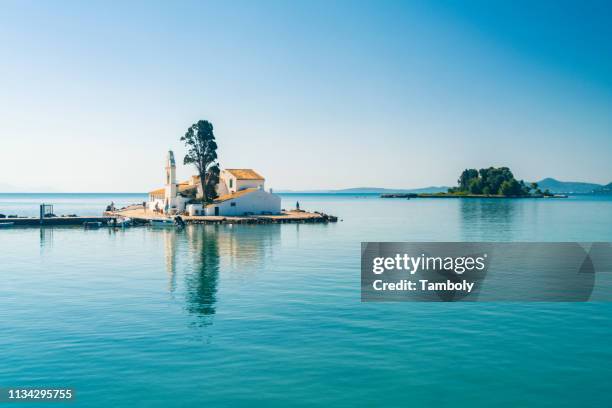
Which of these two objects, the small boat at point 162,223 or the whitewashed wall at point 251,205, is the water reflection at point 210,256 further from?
the whitewashed wall at point 251,205

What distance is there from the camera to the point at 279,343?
805 inches

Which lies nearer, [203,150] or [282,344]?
[282,344]

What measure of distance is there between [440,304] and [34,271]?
98.3 ft

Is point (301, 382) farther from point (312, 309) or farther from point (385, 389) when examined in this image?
point (312, 309)

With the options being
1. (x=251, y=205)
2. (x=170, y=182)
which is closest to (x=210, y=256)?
(x=251, y=205)

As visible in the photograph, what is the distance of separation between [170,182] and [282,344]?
83014 millimetres

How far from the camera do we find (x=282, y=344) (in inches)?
800

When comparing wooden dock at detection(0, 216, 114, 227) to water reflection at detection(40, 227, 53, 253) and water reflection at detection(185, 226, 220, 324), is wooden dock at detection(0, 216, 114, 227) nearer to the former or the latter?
water reflection at detection(40, 227, 53, 253)

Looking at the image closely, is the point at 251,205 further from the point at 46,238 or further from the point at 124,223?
the point at 46,238
